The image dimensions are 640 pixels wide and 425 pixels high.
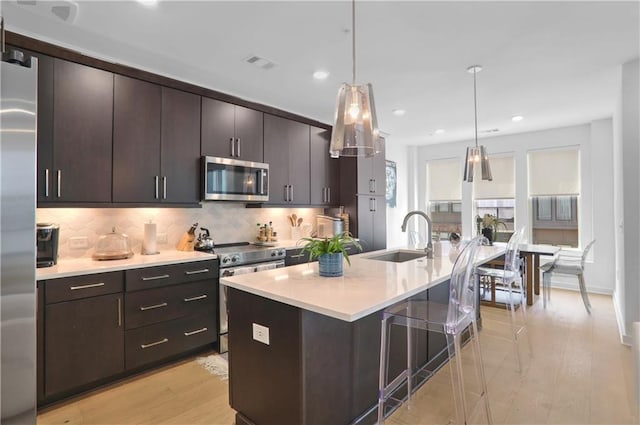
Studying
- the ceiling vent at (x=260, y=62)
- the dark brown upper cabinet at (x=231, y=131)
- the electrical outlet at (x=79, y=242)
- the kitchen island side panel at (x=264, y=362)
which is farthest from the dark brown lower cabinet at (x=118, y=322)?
the ceiling vent at (x=260, y=62)

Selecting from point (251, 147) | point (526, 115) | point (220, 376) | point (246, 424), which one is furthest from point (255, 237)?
point (526, 115)

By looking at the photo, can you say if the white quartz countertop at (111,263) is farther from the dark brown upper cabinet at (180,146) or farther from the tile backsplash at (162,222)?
the dark brown upper cabinet at (180,146)

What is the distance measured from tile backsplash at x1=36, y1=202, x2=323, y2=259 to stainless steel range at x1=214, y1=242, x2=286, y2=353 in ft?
1.17

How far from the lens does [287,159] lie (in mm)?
4168

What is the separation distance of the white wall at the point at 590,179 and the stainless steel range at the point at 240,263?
4.65 meters

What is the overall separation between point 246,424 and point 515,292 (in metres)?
4.45

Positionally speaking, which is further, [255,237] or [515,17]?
[255,237]

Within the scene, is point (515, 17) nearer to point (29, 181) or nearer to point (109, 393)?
point (29, 181)

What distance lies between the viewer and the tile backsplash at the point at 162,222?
2746mm

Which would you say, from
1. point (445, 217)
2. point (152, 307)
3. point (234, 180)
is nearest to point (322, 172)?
point (234, 180)

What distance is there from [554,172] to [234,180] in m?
5.24

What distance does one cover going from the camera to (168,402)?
2.24 metres

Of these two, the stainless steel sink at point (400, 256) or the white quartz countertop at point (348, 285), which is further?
the stainless steel sink at point (400, 256)

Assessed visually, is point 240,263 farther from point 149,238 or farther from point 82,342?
point 82,342
